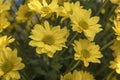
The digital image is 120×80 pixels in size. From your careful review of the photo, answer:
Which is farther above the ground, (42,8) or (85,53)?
(42,8)

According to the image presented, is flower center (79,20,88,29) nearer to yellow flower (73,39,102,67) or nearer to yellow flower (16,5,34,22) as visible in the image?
yellow flower (73,39,102,67)

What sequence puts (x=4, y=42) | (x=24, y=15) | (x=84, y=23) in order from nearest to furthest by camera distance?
(x=4, y=42), (x=84, y=23), (x=24, y=15)

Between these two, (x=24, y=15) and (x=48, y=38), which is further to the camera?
(x=24, y=15)

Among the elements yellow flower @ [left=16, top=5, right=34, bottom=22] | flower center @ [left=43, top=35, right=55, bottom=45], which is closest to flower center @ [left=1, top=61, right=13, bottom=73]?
flower center @ [left=43, top=35, right=55, bottom=45]

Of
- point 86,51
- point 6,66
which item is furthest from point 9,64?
point 86,51

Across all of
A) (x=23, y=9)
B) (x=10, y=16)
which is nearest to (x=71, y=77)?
(x=23, y=9)

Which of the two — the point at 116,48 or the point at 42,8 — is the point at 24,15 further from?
the point at 116,48

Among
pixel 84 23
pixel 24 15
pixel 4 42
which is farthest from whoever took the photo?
pixel 24 15
